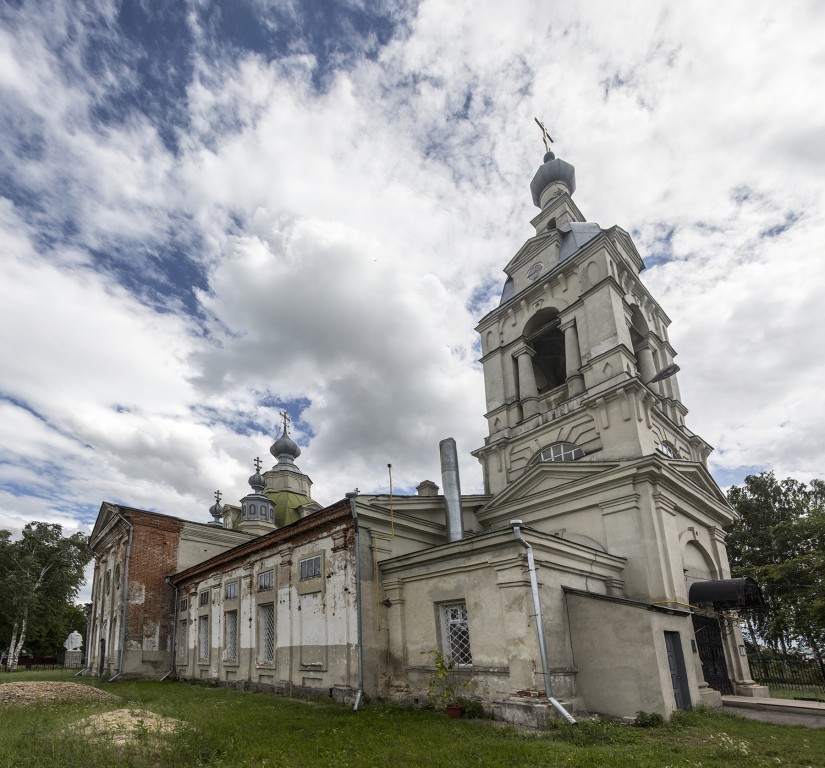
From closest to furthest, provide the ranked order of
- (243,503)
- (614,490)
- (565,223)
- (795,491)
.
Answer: (614,490), (565,223), (795,491), (243,503)

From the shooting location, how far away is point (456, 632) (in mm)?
13156

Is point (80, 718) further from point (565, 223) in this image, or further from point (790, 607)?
point (790, 607)

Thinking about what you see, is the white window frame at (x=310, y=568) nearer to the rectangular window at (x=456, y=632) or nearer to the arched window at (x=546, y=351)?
the rectangular window at (x=456, y=632)

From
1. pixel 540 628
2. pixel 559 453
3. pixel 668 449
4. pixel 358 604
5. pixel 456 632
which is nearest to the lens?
pixel 540 628

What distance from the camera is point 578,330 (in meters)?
20.4

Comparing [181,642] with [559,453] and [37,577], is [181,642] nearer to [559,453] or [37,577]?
[559,453]

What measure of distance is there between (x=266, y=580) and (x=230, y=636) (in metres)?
3.64

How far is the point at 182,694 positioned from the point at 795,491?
34.8 metres

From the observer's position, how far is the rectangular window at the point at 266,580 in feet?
59.8

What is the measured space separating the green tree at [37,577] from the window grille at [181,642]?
54.0ft

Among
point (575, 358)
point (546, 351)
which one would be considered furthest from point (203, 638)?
point (546, 351)

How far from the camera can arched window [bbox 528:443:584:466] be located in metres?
18.7

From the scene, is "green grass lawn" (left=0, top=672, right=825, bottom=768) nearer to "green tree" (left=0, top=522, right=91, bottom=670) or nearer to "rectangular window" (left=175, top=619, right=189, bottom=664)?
"rectangular window" (left=175, top=619, right=189, bottom=664)

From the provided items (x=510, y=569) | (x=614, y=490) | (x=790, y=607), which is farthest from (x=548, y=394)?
(x=790, y=607)
